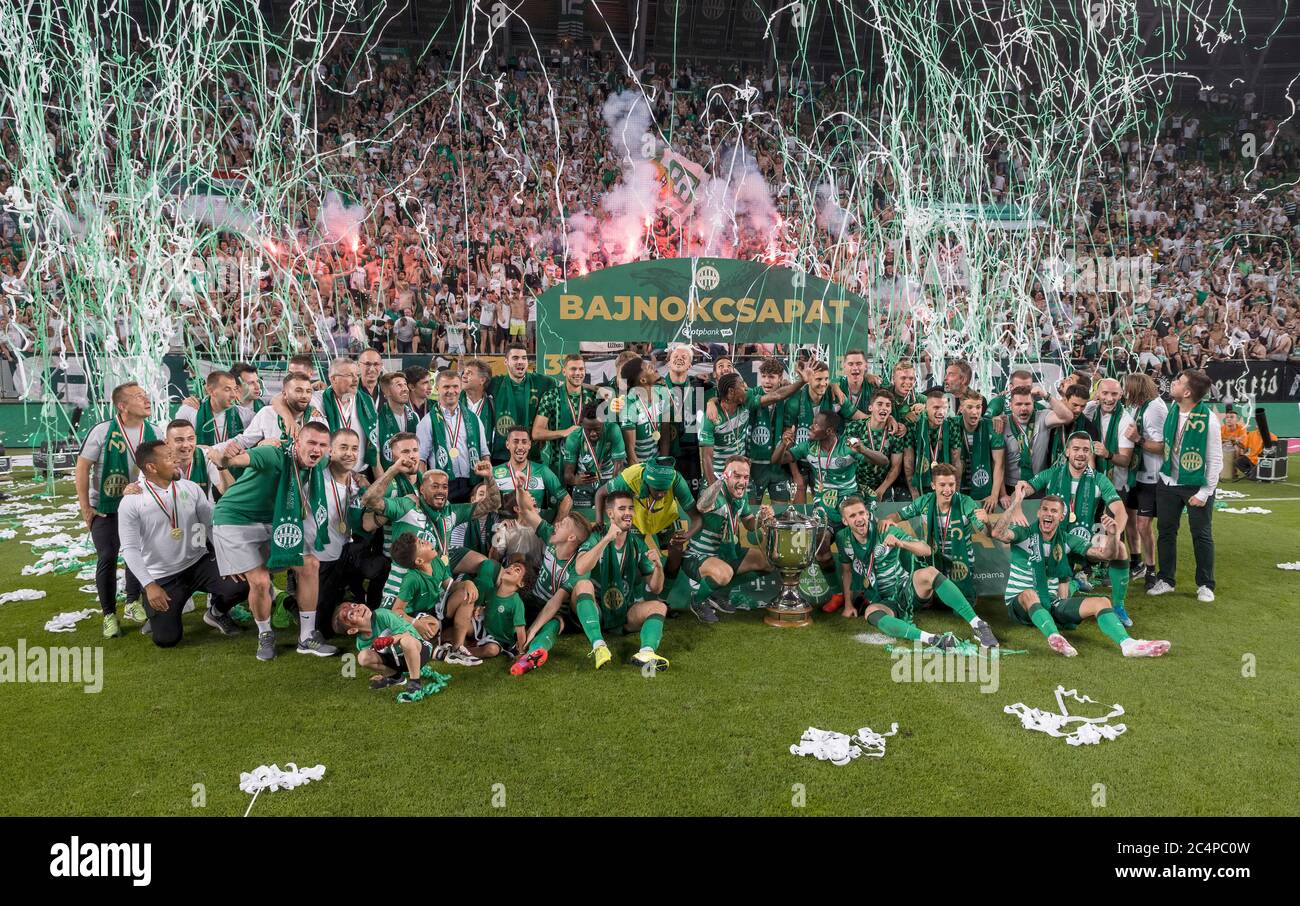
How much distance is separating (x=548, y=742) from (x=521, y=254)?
41.0 ft

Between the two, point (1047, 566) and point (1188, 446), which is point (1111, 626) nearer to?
point (1047, 566)

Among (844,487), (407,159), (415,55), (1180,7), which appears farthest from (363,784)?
(1180,7)

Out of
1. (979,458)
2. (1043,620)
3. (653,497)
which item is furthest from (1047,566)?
(653,497)

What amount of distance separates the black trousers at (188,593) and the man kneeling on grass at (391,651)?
120 centimetres

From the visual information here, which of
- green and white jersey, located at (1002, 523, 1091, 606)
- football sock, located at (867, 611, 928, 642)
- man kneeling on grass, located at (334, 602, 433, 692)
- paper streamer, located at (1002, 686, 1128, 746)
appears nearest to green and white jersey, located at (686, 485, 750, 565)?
football sock, located at (867, 611, 928, 642)

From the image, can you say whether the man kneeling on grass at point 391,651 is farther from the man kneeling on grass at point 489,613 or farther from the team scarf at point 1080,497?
the team scarf at point 1080,497

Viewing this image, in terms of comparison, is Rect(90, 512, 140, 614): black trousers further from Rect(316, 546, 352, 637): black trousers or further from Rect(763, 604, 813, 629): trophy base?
Rect(763, 604, 813, 629): trophy base

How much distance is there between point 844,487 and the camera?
6133 millimetres

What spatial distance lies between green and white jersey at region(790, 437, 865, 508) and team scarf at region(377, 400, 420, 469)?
2949 mm

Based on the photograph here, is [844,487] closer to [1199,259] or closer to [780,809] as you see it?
[780,809]

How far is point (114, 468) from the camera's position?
5312 mm

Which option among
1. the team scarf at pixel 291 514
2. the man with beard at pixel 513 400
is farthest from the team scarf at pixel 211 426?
the man with beard at pixel 513 400

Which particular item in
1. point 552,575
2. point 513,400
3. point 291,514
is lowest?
point 552,575

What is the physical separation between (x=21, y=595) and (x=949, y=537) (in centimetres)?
691
